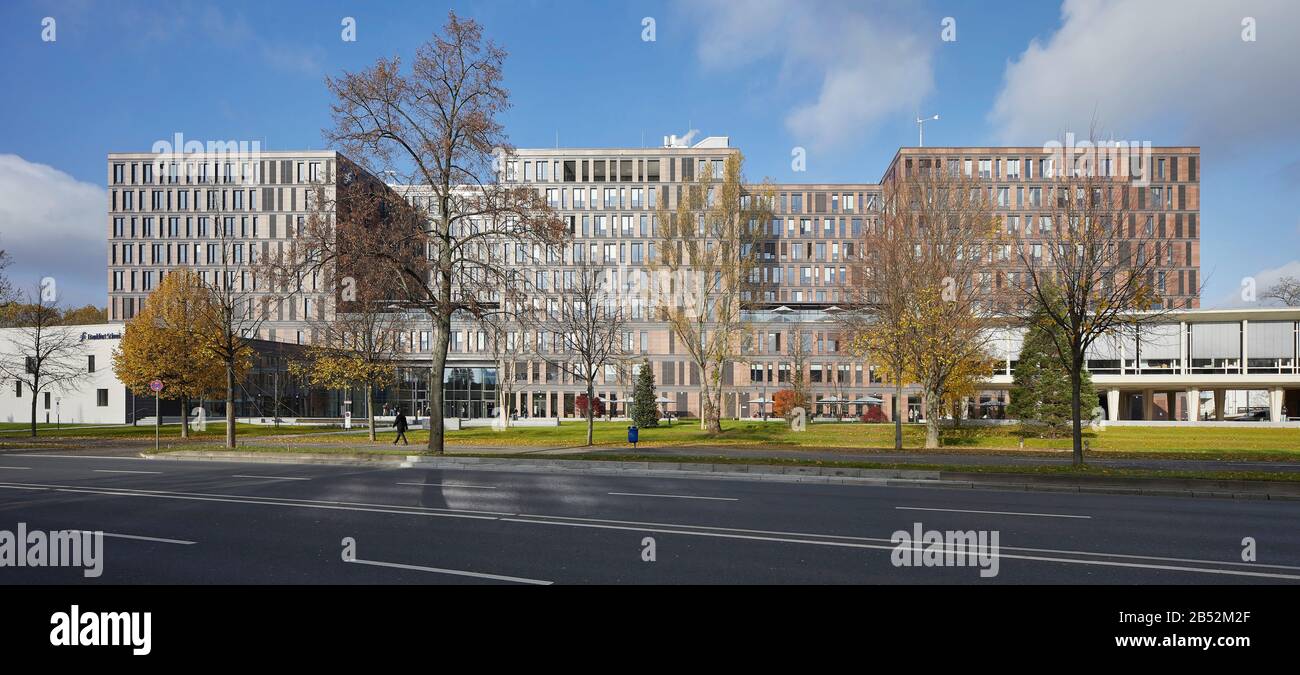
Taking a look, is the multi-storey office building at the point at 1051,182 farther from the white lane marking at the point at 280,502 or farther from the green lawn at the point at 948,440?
the white lane marking at the point at 280,502

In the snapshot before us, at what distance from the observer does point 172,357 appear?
123 feet

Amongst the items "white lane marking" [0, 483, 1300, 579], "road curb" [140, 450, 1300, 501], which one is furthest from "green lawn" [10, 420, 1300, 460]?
"white lane marking" [0, 483, 1300, 579]

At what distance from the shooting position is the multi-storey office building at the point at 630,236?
253ft

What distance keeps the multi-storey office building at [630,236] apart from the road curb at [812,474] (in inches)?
1786

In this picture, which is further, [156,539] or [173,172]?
[173,172]

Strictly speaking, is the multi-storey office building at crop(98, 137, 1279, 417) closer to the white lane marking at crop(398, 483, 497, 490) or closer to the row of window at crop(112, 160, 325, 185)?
the row of window at crop(112, 160, 325, 185)

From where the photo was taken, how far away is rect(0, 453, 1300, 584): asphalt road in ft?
25.8

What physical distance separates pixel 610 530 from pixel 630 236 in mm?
73065

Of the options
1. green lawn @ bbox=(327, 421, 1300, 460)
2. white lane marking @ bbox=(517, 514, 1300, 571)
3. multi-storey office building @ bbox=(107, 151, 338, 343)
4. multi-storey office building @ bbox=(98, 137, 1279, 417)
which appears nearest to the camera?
white lane marking @ bbox=(517, 514, 1300, 571)

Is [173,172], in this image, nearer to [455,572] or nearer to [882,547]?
[455,572]

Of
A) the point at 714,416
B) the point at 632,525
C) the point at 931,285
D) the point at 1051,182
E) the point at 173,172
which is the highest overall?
the point at 173,172

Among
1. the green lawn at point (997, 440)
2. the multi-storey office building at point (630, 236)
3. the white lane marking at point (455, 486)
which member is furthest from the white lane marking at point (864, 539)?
the multi-storey office building at point (630, 236)

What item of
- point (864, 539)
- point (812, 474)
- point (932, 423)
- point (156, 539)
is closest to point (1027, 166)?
point (932, 423)

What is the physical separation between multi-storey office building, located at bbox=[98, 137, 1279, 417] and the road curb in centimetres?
4537
